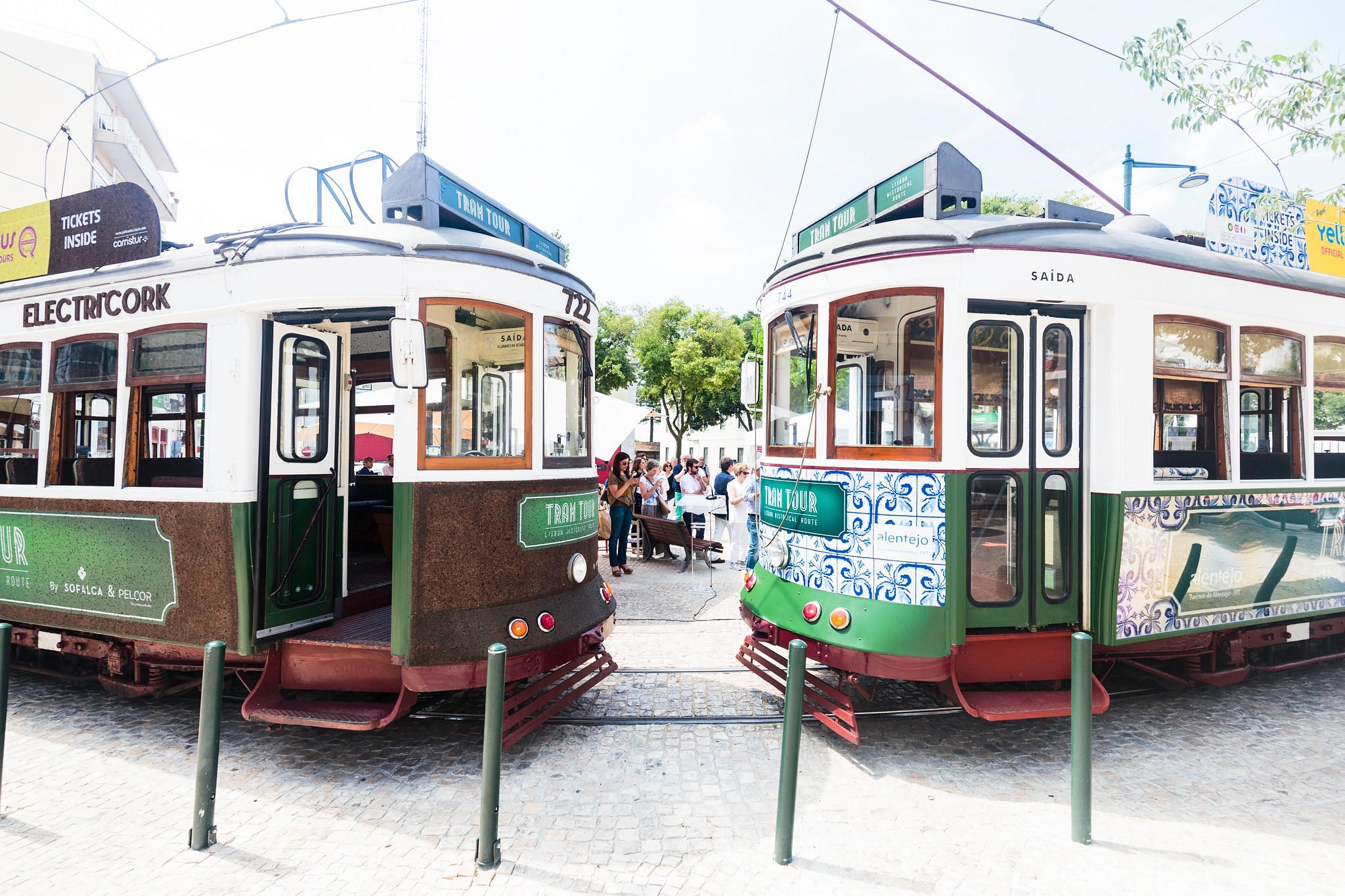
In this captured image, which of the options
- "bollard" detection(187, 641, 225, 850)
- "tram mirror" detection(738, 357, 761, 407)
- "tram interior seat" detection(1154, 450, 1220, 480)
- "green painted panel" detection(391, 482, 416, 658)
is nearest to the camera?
"bollard" detection(187, 641, 225, 850)

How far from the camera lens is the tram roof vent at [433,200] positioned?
455 centimetres

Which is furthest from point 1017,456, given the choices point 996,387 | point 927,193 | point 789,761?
point 789,761

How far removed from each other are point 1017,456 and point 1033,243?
130 cm

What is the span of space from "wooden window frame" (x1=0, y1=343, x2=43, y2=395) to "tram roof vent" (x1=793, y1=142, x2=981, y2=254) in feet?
19.9

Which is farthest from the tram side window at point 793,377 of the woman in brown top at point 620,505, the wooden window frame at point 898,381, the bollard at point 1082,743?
the woman in brown top at point 620,505

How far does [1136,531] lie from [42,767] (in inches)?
265

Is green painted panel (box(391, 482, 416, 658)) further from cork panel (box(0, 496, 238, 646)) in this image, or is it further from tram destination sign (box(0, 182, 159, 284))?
tram destination sign (box(0, 182, 159, 284))

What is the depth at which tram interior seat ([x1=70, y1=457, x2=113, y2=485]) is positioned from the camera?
4723 mm

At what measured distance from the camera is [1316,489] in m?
5.03

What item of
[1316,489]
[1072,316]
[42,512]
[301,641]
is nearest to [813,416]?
A: [1072,316]

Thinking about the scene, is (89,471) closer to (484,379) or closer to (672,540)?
(484,379)

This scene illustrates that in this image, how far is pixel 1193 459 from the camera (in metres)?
4.67

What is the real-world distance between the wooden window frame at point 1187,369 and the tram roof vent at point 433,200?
167 inches

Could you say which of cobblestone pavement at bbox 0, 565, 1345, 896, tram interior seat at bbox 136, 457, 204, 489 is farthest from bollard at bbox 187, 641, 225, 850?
tram interior seat at bbox 136, 457, 204, 489
